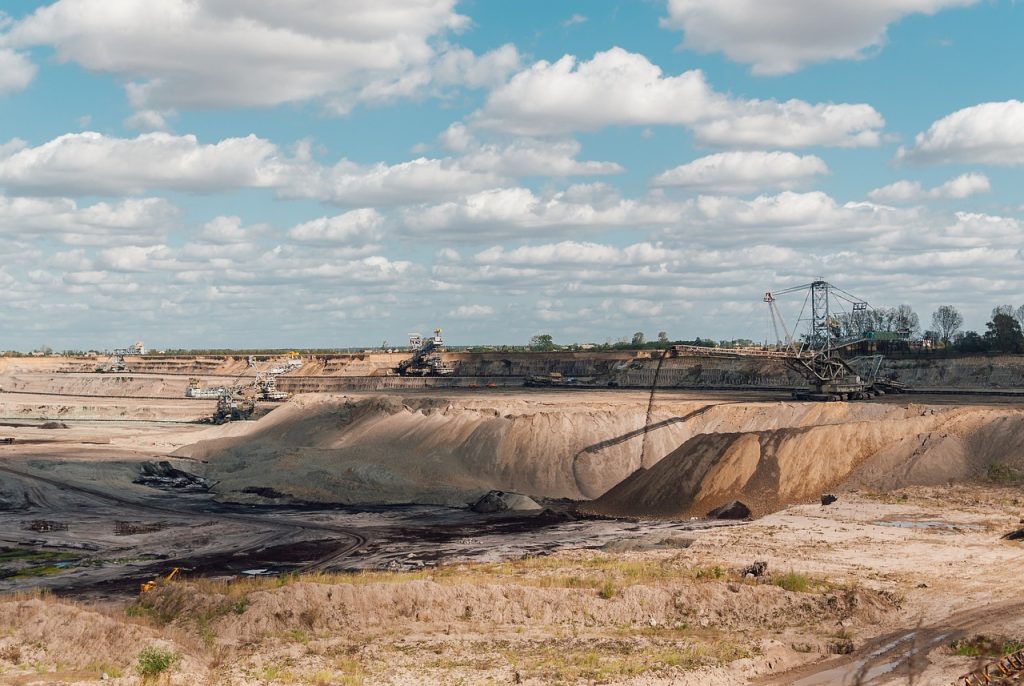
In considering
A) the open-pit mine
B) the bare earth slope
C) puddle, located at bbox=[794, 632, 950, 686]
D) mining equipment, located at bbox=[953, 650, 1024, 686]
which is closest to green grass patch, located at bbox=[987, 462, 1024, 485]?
the open-pit mine

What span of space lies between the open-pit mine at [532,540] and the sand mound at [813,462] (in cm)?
18

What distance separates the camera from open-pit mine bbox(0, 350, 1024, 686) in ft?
85.8

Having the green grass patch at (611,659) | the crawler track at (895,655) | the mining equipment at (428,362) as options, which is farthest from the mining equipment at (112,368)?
the crawler track at (895,655)

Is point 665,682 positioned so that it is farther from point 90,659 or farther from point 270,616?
point 90,659

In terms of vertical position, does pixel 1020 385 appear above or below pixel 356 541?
above

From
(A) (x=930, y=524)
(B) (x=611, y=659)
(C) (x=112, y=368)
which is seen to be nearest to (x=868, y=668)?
(B) (x=611, y=659)

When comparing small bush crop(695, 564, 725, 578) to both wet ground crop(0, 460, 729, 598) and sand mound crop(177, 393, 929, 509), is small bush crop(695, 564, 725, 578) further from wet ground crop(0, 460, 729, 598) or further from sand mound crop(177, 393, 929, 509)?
sand mound crop(177, 393, 929, 509)

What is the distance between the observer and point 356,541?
52000mm

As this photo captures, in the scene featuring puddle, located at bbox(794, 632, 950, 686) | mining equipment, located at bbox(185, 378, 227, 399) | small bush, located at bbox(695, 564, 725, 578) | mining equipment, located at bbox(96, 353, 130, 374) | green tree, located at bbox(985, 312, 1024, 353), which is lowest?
puddle, located at bbox(794, 632, 950, 686)

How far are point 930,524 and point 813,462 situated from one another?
1092 cm

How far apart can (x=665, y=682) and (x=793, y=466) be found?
34.0 metres

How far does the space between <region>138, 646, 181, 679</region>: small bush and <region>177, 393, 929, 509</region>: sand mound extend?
41.9m

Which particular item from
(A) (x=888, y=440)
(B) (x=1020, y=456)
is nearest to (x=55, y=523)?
(A) (x=888, y=440)

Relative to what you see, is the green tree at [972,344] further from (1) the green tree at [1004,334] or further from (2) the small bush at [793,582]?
(2) the small bush at [793,582]
